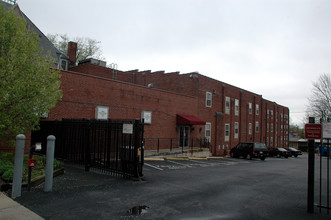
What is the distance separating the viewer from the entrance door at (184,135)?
23.7m

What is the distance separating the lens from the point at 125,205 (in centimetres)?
629

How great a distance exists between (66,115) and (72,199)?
9095 mm

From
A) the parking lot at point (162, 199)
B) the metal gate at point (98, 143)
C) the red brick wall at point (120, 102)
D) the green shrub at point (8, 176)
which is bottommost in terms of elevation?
the parking lot at point (162, 199)

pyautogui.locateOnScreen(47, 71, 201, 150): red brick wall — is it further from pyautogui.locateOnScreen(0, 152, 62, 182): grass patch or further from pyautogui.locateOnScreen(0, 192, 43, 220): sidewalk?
pyautogui.locateOnScreen(0, 192, 43, 220): sidewalk

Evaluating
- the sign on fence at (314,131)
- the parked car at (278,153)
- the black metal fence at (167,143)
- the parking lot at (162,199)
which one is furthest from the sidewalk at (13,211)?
the parked car at (278,153)

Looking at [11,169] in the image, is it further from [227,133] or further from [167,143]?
[227,133]

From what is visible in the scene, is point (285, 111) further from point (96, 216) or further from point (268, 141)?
point (96, 216)


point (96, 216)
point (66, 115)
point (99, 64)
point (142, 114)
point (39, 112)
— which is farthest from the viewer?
point (99, 64)

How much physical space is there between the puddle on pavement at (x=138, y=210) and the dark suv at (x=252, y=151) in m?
20.3

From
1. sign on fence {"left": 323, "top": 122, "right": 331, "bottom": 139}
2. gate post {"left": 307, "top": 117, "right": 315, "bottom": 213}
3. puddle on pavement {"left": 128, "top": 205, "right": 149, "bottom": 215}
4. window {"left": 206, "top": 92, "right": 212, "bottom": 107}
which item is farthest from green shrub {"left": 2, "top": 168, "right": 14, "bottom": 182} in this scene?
window {"left": 206, "top": 92, "right": 212, "bottom": 107}

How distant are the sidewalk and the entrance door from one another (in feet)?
58.5

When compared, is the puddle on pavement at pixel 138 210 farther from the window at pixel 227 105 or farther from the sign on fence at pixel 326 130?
the window at pixel 227 105

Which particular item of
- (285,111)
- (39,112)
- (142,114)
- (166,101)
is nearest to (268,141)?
(285,111)

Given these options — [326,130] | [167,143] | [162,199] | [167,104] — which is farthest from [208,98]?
[162,199]
